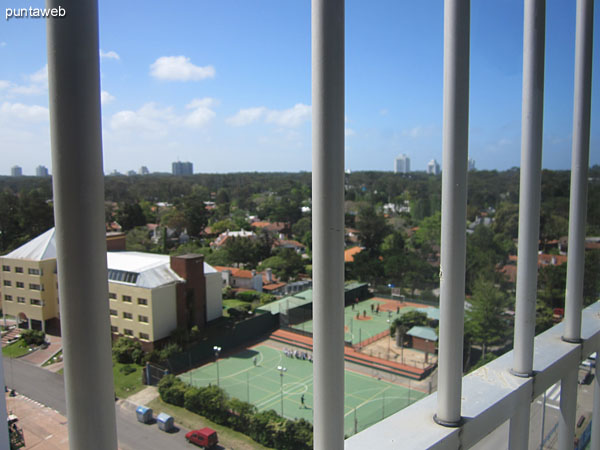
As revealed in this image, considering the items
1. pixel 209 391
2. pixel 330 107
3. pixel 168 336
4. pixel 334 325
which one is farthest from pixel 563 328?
pixel 168 336

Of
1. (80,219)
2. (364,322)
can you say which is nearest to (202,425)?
(80,219)

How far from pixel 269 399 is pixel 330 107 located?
50.0ft

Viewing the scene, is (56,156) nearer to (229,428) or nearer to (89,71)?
(89,71)

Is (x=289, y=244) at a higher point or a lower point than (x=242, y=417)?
higher

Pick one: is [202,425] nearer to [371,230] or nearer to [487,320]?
[487,320]

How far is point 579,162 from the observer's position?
2436 mm

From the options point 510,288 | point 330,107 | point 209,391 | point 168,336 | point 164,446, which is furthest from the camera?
point 510,288

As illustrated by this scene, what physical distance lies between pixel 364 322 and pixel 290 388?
391 inches

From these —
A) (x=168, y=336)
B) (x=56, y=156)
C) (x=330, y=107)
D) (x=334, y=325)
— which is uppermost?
(x=330, y=107)

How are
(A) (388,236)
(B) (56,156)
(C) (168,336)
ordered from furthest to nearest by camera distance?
(A) (388,236)
(C) (168,336)
(B) (56,156)

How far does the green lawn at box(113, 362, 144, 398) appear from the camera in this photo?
41.4 feet

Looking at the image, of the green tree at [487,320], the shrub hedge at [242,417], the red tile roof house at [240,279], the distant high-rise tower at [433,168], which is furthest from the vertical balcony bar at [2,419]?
the distant high-rise tower at [433,168]

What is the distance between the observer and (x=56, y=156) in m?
0.80

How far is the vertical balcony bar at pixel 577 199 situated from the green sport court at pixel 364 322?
62.0ft
